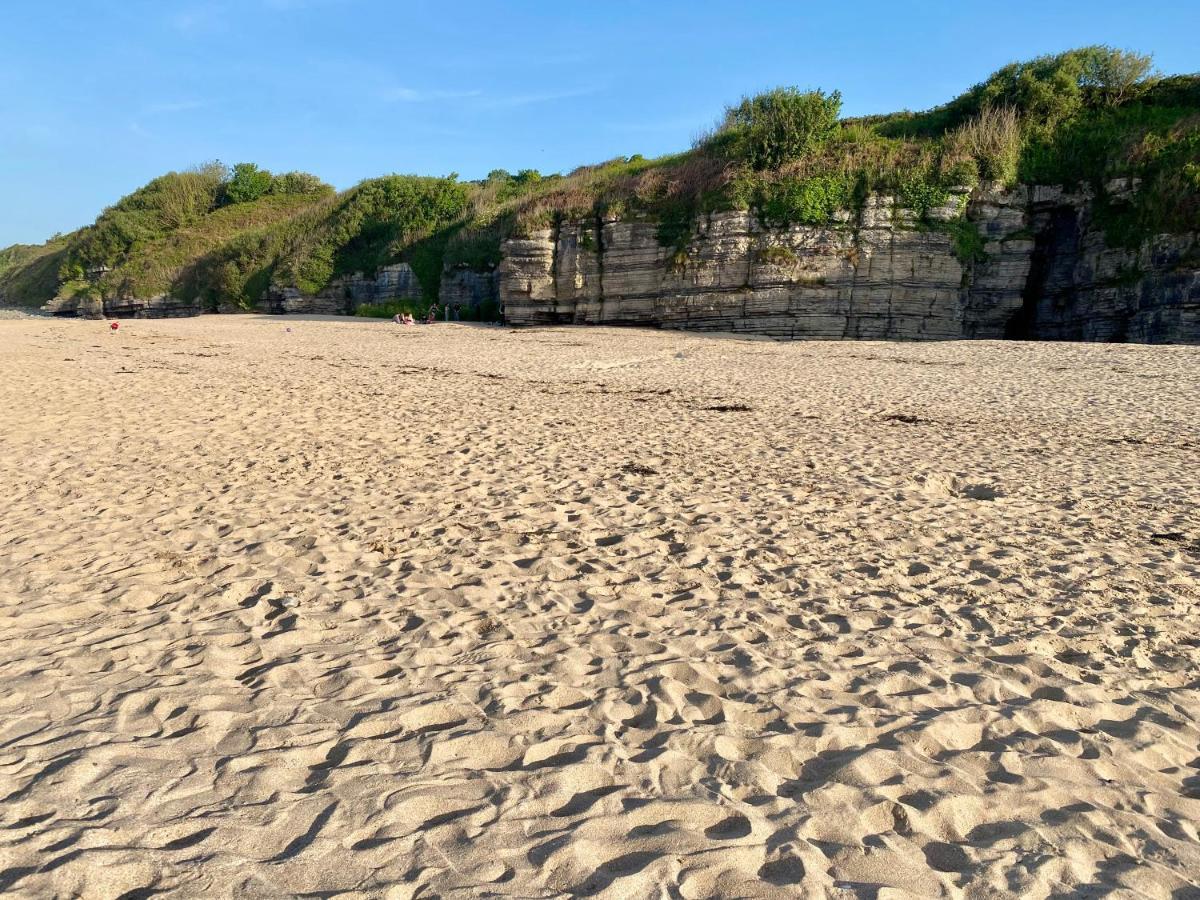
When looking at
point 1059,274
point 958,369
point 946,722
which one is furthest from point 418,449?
point 1059,274

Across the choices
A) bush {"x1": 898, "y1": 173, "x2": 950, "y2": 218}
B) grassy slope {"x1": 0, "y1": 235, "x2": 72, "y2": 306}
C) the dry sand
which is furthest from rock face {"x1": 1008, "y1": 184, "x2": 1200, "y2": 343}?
grassy slope {"x1": 0, "y1": 235, "x2": 72, "y2": 306}

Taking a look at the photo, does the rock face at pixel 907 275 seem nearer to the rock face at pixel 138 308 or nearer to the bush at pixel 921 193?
the bush at pixel 921 193

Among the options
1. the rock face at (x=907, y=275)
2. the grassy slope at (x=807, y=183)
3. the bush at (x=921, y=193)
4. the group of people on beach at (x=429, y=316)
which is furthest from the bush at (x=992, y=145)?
the group of people on beach at (x=429, y=316)

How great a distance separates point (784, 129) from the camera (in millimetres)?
26078

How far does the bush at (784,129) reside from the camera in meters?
25.8

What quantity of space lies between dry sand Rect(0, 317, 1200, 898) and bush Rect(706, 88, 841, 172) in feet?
62.3

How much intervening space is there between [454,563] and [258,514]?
7.64 feet

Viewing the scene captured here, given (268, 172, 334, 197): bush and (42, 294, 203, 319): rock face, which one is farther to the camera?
(268, 172, 334, 197): bush

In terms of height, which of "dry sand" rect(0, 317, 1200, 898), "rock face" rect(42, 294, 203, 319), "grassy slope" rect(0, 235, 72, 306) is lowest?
"dry sand" rect(0, 317, 1200, 898)

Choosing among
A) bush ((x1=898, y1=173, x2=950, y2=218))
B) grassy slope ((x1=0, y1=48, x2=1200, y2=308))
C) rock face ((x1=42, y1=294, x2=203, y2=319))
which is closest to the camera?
grassy slope ((x1=0, y1=48, x2=1200, y2=308))

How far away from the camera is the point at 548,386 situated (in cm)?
1438

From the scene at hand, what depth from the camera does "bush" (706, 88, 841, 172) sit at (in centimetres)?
2580

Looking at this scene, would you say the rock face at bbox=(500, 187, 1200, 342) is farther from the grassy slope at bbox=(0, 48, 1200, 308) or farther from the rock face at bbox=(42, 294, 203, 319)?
the rock face at bbox=(42, 294, 203, 319)

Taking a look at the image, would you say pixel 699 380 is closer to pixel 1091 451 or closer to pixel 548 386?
pixel 548 386
